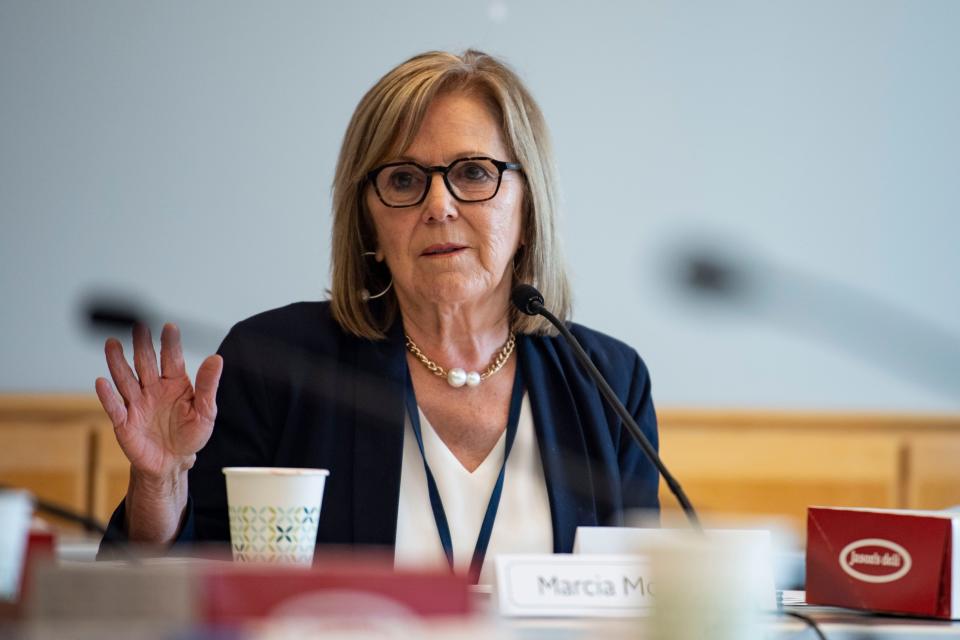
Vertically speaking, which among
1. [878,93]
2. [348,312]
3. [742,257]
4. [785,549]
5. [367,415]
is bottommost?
[785,549]

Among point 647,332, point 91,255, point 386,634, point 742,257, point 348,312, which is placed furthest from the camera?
point 647,332

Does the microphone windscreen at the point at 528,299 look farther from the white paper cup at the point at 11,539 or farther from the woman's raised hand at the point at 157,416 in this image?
the white paper cup at the point at 11,539

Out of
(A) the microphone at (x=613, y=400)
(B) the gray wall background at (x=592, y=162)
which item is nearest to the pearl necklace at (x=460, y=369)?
(A) the microphone at (x=613, y=400)

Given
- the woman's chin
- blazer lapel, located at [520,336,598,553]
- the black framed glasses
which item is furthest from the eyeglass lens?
blazer lapel, located at [520,336,598,553]

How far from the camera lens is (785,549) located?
1479 millimetres

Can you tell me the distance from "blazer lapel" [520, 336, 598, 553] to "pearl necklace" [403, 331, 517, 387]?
3 cm

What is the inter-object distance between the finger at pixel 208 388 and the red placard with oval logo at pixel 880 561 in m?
0.63

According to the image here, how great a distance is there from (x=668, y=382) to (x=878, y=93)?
0.89 metres

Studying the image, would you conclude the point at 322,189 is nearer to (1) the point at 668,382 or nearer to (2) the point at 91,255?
(2) the point at 91,255

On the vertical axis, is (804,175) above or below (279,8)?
below

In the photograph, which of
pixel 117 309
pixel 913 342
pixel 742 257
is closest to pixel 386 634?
pixel 742 257

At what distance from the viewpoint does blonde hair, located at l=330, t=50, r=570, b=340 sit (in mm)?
1796

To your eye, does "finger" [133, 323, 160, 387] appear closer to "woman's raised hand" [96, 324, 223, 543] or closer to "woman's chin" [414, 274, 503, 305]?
"woman's raised hand" [96, 324, 223, 543]

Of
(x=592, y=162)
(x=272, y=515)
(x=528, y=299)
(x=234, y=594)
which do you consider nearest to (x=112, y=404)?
(x=272, y=515)
